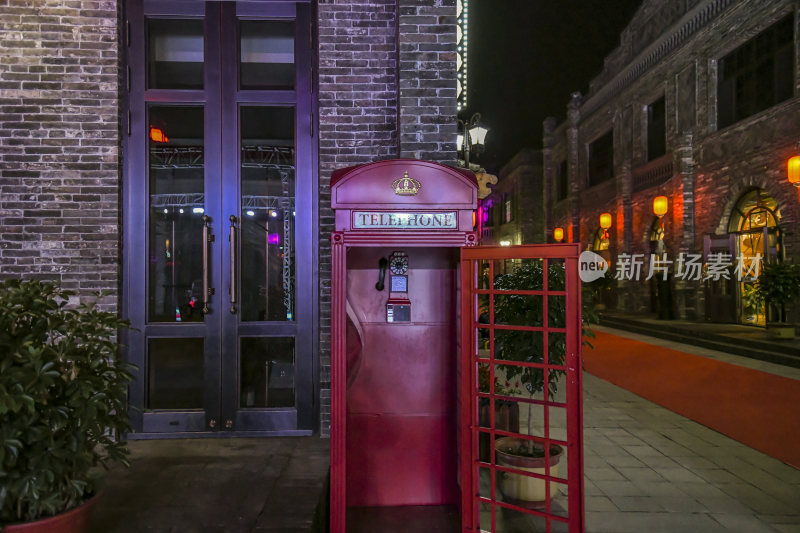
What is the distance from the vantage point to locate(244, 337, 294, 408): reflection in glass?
489 centimetres

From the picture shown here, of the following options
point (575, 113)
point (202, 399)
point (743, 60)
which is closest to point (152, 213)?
point (202, 399)

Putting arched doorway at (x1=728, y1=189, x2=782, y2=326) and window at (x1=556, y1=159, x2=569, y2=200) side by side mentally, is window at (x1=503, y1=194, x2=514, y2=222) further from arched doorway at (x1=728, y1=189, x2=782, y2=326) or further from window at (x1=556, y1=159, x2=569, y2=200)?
arched doorway at (x1=728, y1=189, x2=782, y2=326)

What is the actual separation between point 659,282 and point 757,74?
7.46 m

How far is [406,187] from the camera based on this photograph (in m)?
3.25

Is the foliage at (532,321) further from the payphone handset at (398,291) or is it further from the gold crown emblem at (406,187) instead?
the gold crown emblem at (406,187)

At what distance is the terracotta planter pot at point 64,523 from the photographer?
258 centimetres

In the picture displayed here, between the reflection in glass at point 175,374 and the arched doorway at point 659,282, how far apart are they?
1725cm

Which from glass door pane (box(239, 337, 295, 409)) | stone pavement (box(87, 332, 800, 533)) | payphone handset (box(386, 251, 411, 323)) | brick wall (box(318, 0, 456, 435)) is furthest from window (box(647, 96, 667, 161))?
glass door pane (box(239, 337, 295, 409))

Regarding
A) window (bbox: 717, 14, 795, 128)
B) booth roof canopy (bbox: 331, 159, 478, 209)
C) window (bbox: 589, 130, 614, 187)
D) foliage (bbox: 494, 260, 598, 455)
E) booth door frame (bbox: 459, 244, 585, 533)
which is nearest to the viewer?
booth door frame (bbox: 459, 244, 585, 533)

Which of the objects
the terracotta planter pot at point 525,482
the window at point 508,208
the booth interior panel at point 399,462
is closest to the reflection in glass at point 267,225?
the booth interior panel at point 399,462

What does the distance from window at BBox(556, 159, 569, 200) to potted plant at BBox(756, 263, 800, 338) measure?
18.7m

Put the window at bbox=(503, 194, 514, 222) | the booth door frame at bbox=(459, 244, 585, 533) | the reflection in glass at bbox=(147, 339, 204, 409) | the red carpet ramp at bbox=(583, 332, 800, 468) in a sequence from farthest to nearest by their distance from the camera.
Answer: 1. the window at bbox=(503, 194, 514, 222)
2. the red carpet ramp at bbox=(583, 332, 800, 468)
3. the reflection in glass at bbox=(147, 339, 204, 409)
4. the booth door frame at bbox=(459, 244, 585, 533)

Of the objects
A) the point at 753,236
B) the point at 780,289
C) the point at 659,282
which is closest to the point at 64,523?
the point at 780,289

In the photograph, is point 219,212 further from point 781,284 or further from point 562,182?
point 562,182
